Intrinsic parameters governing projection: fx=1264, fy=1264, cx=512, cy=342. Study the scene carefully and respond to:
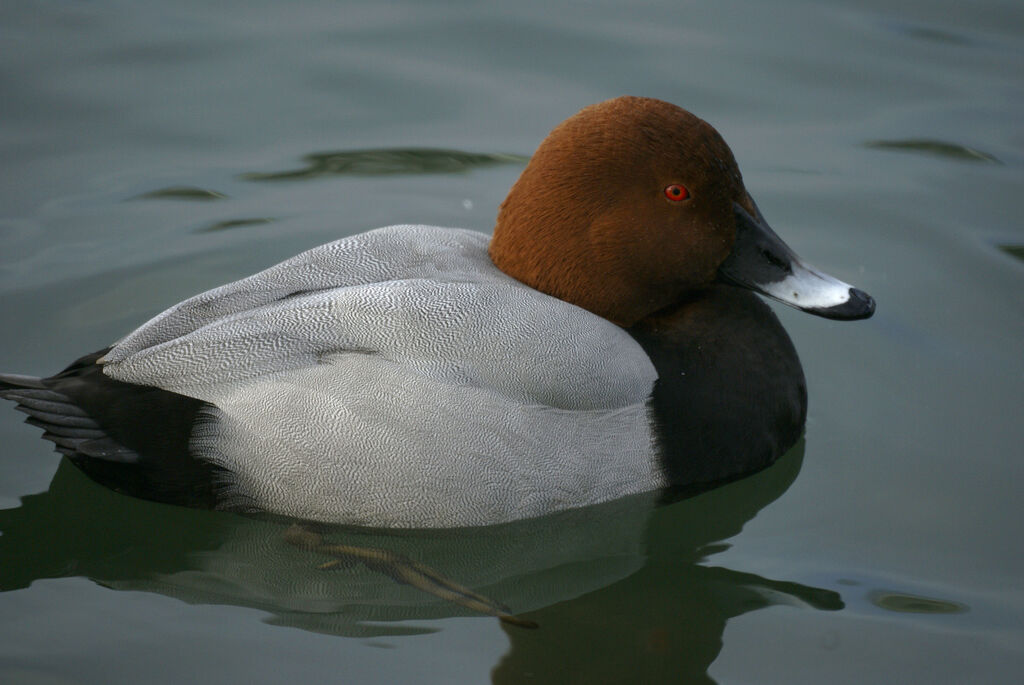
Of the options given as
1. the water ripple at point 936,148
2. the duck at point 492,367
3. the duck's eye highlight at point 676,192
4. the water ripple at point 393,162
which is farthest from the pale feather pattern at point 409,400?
the water ripple at point 936,148

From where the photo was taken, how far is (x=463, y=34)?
23.3 feet

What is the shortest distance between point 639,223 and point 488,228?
6.03 ft

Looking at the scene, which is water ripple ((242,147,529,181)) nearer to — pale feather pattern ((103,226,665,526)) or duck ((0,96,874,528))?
duck ((0,96,874,528))

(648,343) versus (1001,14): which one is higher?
(1001,14)

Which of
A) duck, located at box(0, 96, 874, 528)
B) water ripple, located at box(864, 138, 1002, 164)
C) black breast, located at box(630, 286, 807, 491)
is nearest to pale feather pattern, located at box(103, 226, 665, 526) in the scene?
duck, located at box(0, 96, 874, 528)

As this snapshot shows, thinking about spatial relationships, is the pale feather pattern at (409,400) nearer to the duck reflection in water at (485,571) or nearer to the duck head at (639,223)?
the duck reflection in water at (485,571)

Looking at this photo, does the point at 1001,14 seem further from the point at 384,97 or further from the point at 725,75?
the point at 384,97

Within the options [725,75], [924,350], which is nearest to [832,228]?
[924,350]

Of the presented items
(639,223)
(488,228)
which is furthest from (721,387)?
(488,228)

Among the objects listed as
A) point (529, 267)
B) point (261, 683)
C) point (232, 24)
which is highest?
point (232, 24)

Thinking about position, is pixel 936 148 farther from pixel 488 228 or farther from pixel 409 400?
pixel 409 400

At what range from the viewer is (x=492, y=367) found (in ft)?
12.3

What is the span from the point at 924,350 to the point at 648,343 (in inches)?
59.7

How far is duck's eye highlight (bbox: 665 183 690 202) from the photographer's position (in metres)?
4.04
